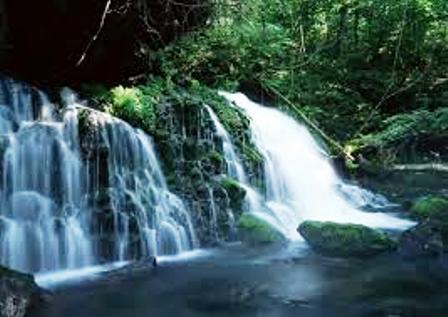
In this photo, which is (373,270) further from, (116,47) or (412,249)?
(116,47)

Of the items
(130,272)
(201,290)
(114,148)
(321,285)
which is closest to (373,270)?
(321,285)

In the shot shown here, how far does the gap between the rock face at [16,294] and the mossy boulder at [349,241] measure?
181 inches

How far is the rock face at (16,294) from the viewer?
25.3ft

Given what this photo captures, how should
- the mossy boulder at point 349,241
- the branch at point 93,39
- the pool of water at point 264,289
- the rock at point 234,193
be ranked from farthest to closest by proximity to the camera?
the rock at point 234,193
the branch at point 93,39
the mossy boulder at point 349,241
the pool of water at point 264,289

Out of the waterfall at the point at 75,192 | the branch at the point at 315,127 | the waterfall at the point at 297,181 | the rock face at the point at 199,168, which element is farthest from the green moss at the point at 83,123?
the branch at the point at 315,127

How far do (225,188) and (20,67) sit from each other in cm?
404

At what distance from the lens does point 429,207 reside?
1349 cm

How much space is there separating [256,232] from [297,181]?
362 cm

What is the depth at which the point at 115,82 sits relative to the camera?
14477 millimetres

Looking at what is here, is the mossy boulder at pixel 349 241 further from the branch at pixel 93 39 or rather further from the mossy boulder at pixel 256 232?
the branch at pixel 93 39

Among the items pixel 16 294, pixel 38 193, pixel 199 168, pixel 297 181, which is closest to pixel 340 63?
pixel 297 181

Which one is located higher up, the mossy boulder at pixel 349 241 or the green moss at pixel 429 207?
the green moss at pixel 429 207

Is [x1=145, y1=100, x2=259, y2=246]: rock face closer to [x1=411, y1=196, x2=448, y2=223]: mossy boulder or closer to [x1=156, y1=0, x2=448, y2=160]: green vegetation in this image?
[x1=156, y1=0, x2=448, y2=160]: green vegetation

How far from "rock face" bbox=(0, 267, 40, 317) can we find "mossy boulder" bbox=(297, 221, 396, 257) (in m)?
4.60
